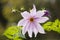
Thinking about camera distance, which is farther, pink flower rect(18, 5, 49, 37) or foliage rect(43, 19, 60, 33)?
foliage rect(43, 19, 60, 33)

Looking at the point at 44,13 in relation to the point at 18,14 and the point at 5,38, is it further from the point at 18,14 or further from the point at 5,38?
the point at 5,38

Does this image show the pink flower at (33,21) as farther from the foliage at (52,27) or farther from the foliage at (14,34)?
the foliage at (52,27)

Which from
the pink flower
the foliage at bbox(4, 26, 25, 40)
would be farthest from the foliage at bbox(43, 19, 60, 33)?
the pink flower

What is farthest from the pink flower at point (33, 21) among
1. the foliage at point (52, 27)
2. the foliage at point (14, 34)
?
the foliage at point (52, 27)

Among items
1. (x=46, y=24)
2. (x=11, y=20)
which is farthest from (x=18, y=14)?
(x=11, y=20)

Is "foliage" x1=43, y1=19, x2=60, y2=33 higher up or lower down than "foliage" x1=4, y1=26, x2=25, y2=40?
higher up

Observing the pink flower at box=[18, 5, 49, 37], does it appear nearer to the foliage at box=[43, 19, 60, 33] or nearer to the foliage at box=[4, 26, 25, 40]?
the foliage at box=[4, 26, 25, 40]

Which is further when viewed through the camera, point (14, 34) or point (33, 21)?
point (14, 34)

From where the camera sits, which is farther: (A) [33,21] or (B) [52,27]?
(B) [52,27]
